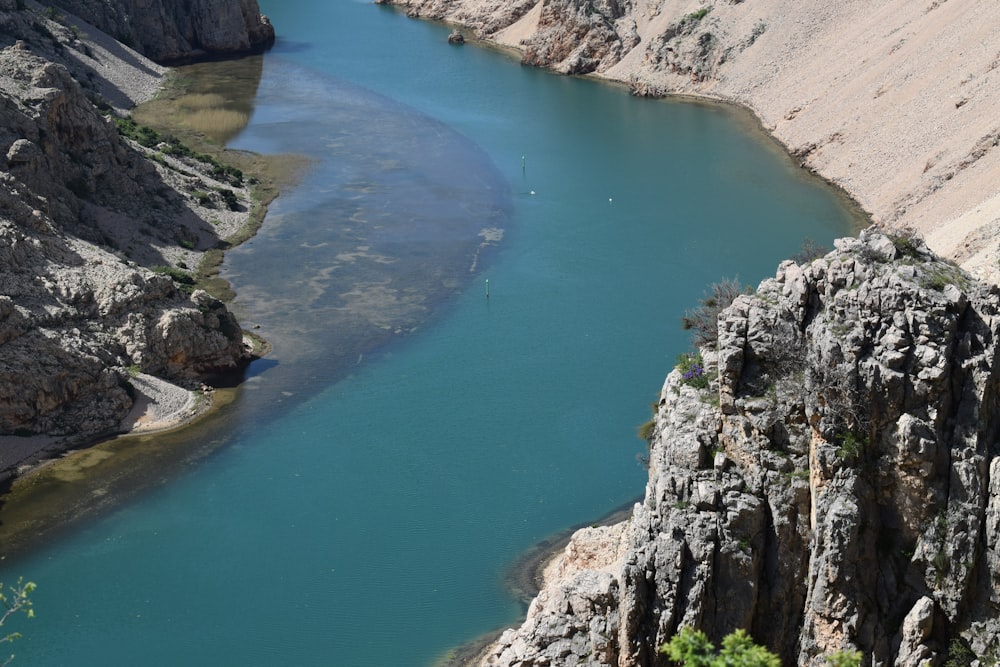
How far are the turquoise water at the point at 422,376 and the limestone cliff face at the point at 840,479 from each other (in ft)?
42.9

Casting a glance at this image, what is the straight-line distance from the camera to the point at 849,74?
295ft

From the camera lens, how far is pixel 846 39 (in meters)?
97.3

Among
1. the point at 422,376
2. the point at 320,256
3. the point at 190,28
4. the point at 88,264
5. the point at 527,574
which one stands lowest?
the point at 320,256

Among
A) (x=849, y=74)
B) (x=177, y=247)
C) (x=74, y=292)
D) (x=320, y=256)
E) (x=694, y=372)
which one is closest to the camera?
(x=694, y=372)

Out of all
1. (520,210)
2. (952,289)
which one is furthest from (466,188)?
(952,289)

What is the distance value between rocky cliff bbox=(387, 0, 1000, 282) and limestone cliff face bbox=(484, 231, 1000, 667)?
1873 cm

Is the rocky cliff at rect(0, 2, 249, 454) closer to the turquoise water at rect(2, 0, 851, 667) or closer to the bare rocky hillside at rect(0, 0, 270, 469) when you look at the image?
the bare rocky hillside at rect(0, 0, 270, 469)

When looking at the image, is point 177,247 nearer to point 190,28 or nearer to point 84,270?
point 84,270

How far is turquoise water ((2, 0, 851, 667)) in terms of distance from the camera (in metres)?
38.2

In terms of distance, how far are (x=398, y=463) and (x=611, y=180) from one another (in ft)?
135

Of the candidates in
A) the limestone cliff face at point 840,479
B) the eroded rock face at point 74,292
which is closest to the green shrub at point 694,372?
the limestone cliff face at point 840,479

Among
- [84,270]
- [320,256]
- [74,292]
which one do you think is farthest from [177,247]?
[74,292]

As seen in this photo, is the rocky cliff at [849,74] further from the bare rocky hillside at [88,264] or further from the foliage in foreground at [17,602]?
the bare rocky hillside at [88,264]

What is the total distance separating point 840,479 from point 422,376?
102 ft
